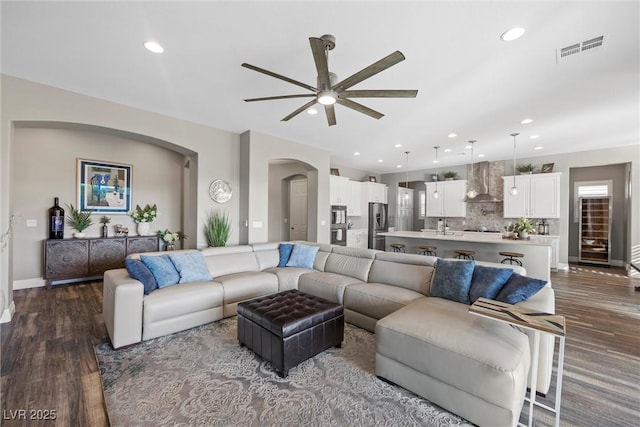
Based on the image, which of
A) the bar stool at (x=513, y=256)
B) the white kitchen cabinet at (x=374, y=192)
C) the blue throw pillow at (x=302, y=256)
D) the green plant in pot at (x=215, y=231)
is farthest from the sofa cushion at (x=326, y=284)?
the white kitchen cabinet at (x=374, y=192)

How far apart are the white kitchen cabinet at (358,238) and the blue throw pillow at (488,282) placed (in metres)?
5.33

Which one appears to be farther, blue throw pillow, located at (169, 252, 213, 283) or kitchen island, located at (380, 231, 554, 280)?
kitchen island, located at (380, 231, 554, 280)

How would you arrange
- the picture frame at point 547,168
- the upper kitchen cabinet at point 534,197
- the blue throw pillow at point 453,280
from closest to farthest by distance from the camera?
the blue throw pillow at point 453,280
the upper kitchen cabinet at point 534,197
the picture frame at point 547,168

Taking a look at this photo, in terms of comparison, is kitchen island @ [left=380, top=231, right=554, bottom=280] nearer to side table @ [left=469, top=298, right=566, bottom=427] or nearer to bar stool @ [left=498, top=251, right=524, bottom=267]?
bar stool @ [left=498, top=251, right=524, bottom=267]

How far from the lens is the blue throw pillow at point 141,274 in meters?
2.89

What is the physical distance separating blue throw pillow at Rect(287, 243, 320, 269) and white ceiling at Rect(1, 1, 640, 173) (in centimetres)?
218

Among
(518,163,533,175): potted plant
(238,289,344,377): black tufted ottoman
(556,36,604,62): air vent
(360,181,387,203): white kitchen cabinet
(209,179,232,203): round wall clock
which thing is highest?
(556,36,604,62): air vent

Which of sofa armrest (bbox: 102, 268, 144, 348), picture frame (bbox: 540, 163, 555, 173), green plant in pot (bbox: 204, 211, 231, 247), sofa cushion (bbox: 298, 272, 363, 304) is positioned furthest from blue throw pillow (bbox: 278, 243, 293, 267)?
picture frame (bbox: 540, 163, 555, 173)

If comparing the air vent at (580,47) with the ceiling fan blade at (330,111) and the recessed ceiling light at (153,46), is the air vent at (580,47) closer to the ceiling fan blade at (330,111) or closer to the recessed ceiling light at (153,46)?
the ceiling fan blade at (330,111)

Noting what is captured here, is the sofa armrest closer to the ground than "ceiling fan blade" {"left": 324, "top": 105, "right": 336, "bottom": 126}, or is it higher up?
closer to the ground

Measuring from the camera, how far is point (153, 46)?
2.49 meters

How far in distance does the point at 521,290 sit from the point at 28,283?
7.08 m

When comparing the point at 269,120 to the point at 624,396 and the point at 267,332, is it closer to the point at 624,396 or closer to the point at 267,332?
the point at 267,332

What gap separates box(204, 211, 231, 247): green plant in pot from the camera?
4.68 metres
